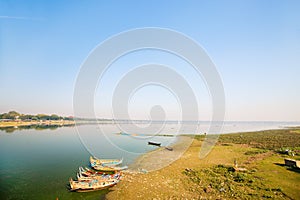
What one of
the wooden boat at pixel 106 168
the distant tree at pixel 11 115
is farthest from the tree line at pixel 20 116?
the wooden boat at pixel 106 168

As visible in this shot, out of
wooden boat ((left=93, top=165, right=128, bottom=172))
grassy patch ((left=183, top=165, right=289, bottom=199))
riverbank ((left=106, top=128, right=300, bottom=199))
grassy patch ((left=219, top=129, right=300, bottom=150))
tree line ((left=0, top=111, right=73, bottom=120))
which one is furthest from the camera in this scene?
tree line ((left=0, top=111, right=73, bottom=120))

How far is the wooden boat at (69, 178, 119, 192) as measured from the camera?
12.5m

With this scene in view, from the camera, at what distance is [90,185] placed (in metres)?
13.0

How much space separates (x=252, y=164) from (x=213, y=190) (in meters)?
9.11

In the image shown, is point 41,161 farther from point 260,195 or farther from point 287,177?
point 287,177

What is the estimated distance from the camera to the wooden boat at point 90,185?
492 inches

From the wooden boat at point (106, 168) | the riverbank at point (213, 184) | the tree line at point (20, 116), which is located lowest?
the wooden boat at point (106, 168)

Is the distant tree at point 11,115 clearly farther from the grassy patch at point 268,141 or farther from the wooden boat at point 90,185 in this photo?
the grassy patch at point 268,141

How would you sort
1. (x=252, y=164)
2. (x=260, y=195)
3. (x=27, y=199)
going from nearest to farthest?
(x=260, y=195)
(x=27, y=199)
(x=252, y=164)

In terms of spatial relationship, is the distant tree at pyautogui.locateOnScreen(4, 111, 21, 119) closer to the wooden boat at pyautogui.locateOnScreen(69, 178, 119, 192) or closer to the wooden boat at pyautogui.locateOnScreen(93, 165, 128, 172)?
the wooden boat at pyautogui.locateOnScreen(93, 165, 128, 172)

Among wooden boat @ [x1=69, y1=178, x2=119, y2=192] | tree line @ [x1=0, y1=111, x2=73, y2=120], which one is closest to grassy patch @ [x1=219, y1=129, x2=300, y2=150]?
wooden boat @ [x1=69, y1=178, x2=119, y2=192]

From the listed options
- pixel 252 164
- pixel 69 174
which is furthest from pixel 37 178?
pixel 252 164

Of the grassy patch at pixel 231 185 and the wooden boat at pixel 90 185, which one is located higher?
the grassy patch at pixel 231 185

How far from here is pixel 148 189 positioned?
40.4 feet
